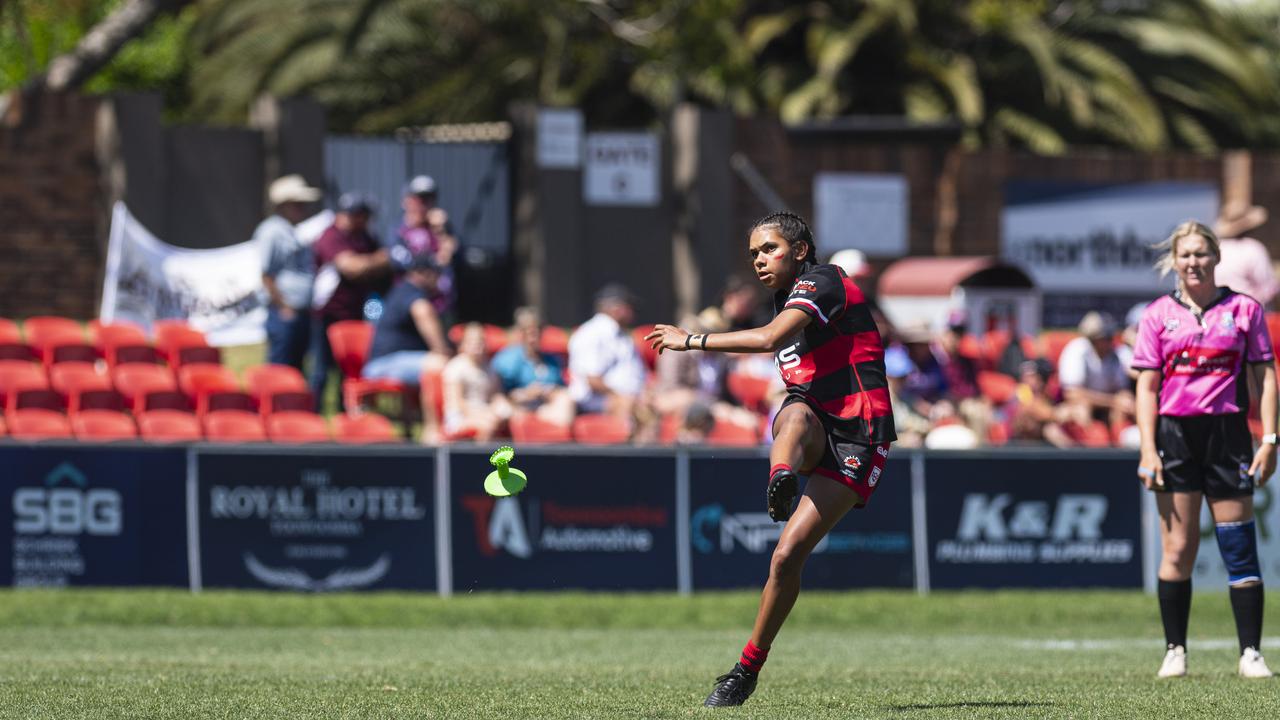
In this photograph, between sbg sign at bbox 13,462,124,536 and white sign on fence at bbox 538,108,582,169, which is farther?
white sign on fence at bbox 538,108,582,169

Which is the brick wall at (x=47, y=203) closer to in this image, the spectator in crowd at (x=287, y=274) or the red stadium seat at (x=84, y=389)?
the spectator in crowd at (x=287, y=274)

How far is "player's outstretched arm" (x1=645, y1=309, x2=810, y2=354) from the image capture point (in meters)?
7.12

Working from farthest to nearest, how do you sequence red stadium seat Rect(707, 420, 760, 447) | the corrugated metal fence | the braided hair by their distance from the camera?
the corrugated metal fence, red stadium seat Rect(707, 420, 760, 447), the braided hair

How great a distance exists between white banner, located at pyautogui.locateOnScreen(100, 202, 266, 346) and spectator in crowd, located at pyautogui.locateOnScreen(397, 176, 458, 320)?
86.9 inches

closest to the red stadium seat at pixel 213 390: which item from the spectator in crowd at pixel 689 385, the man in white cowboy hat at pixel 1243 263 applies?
the spectator in crowd at pixel 689 385

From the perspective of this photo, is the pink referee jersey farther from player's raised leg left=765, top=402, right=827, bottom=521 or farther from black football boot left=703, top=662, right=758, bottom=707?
black football boot left=703, top=662, right=758, bottom=707

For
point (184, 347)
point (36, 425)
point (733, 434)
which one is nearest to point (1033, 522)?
point (733, 434)

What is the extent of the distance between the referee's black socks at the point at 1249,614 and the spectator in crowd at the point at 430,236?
944 centimetres

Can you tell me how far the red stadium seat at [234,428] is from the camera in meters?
15.0

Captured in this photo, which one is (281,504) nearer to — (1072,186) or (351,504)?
(351,504)

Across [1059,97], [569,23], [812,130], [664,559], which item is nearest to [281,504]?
[664,559]

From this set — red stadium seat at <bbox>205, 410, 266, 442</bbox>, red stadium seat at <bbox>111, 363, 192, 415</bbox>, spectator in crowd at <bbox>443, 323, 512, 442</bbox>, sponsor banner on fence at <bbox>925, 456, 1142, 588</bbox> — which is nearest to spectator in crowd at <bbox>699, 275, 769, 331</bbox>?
spectator in crowd at <bbox>443, 323, 512, 442</bbox>

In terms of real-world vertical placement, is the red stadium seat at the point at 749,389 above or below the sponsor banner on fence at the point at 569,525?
above

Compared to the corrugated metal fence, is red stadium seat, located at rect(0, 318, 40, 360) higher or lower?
lower
